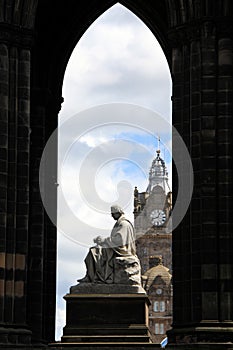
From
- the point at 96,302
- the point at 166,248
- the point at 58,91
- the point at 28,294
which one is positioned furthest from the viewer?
the point at 166,248

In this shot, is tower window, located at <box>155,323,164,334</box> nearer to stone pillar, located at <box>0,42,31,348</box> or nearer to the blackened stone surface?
the blackened stone surface

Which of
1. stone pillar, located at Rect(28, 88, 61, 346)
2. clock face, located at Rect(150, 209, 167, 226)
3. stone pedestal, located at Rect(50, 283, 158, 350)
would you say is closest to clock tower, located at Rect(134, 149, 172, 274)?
clock face, located at Rect(150, 209, 167, 226)

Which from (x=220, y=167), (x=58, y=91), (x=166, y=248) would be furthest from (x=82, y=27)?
(x=166, y=248)

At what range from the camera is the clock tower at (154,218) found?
118m

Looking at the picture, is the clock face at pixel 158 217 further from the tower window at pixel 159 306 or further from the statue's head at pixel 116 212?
the statue's head at pixel 116 212

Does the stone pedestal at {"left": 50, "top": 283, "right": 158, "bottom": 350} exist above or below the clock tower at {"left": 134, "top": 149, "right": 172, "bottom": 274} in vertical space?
below

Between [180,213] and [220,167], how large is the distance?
1.44m

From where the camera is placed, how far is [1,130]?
3706 cm

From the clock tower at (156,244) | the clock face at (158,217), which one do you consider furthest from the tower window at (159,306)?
the clock face at (158,217)

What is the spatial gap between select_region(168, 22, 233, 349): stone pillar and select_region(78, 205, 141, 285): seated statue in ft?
7.21

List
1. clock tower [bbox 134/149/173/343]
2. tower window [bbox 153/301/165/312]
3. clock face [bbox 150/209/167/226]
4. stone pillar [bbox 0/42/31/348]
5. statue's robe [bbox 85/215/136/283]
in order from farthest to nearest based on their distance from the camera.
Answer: clock face [bbox 150/209/167/226], tower window [bbox 153/301/165/312], clock tower [bbox 134/149/173/343], statue's robe [bbox 85/215/136/283], stone pillar [bbox 0/42/31/348]

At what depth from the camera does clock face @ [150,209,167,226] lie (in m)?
122

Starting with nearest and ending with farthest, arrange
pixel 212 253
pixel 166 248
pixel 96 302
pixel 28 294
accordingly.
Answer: pixel 212 253 → pixel 96 302 → pixel 28 294 → pixel 166 248

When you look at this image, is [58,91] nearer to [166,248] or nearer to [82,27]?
[82,27]
